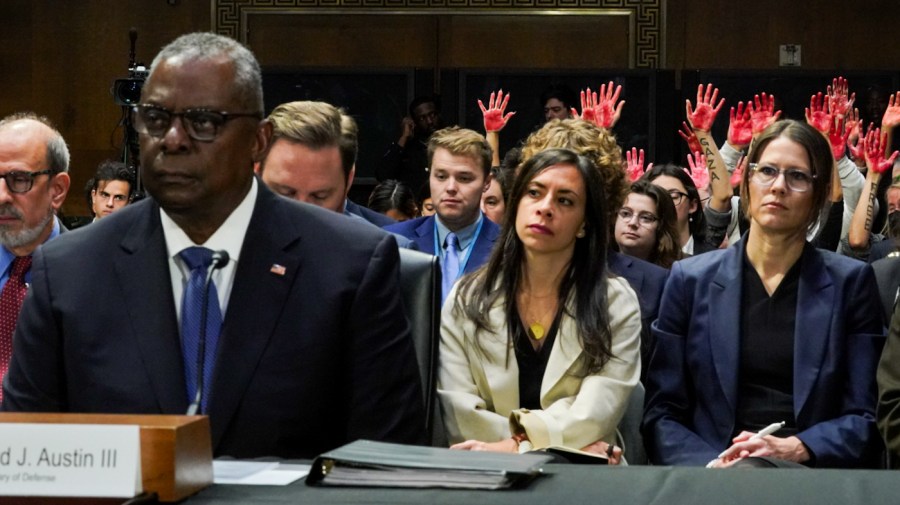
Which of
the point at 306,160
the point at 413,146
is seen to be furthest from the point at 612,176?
the point at 413,146

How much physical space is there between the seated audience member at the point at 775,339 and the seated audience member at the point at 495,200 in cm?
187

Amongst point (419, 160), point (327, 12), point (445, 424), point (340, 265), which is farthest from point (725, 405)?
point (327, 12)

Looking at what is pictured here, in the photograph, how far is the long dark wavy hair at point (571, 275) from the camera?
2.98m

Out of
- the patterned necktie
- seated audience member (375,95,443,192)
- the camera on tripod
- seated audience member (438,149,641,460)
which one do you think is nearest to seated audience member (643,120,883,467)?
seated audience member (438,149,641,460)

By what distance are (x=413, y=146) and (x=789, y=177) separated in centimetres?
447

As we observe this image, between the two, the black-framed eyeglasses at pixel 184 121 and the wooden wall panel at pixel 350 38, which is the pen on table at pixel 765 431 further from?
the wooden wall panel at pixel 350 38

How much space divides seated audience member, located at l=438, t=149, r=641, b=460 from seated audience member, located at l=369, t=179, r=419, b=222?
10.0 feet

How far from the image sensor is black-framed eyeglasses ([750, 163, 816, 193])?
122 inches

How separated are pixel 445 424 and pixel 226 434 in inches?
39.0

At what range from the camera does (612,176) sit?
3764 millimetres

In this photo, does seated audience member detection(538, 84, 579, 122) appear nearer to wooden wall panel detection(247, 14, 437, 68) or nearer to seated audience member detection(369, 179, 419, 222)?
seated audience member detection(369, 179, 419, 222)

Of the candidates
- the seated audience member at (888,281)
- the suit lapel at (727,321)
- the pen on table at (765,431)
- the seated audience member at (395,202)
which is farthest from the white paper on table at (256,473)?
the seated audience member at (395,202)

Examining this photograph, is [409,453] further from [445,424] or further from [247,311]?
[445,424]

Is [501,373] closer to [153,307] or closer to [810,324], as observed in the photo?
[810,324]
